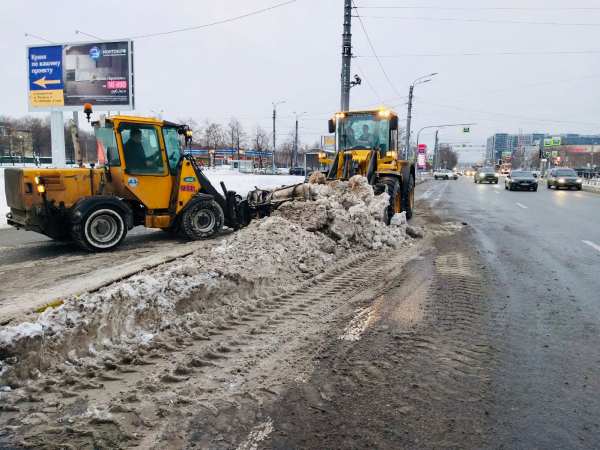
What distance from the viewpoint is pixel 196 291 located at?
470 cm

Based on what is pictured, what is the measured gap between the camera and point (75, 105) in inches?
1023

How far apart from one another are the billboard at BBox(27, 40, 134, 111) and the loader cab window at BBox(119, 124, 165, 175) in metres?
19.7

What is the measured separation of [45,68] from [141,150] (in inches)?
874

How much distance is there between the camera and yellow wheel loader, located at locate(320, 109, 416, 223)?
38.8 feet

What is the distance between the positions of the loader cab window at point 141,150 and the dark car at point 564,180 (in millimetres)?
32288

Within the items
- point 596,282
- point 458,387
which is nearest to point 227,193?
point 596,282

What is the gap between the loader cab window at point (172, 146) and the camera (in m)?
8.61

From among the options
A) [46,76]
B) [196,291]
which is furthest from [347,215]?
[46,76]

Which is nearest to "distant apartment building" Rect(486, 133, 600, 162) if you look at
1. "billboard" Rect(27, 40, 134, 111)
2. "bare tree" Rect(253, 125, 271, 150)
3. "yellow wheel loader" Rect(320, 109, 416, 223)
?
"bare tree" Rect(253, 125, 271, 150)

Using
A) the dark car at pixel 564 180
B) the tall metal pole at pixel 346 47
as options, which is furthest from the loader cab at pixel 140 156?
the dark car at pixel 564 180

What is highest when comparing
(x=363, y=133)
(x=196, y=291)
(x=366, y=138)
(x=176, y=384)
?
(x=363, y=133)

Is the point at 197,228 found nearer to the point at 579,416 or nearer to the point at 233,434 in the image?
the point at 233,434

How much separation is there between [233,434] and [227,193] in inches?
300

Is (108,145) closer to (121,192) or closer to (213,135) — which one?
(121,192)
